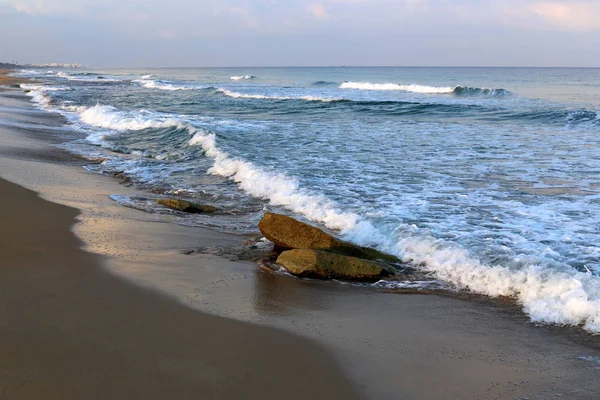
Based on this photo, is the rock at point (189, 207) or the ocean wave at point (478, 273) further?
the rock at point (189, 207)

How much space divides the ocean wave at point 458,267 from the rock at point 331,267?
76 centimetres

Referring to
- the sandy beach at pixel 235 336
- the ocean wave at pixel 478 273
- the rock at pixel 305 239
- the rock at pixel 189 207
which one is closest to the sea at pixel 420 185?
the ocean wave at pixel 478 273

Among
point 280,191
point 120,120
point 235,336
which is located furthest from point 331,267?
point 120,120

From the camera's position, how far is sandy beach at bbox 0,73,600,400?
3490 mm

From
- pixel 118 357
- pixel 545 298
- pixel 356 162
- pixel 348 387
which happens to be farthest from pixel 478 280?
pixel 356 162

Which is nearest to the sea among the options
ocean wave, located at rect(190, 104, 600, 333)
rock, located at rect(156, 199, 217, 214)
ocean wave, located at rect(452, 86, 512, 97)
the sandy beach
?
ocean wave, located at rect(190, 104, 600, 333)

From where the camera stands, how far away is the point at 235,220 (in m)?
8.15

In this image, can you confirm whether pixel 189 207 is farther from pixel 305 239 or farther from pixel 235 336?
pixel 235 336

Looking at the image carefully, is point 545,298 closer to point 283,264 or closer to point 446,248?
point 446,248

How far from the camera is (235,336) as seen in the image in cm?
419

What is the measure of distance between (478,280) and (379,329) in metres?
1.73

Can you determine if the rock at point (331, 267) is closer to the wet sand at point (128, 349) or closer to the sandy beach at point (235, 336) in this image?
the sandy beach at point (235, 336)

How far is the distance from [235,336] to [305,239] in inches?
90.2

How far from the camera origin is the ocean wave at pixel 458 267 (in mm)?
4895
